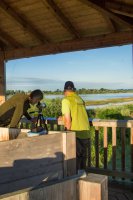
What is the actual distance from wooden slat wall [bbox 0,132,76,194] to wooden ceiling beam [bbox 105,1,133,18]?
2.97 meters

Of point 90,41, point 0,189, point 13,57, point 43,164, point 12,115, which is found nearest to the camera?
point 0,189

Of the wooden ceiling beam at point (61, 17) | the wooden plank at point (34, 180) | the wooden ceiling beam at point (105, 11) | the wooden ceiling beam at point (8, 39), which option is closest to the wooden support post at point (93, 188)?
the wooden plank at point (34, 180)

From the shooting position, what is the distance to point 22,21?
255 inches

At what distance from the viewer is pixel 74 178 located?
1.52 m

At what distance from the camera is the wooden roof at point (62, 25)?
540 centimetres

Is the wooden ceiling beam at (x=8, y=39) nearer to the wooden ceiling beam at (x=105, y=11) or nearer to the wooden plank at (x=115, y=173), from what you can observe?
the wooden ceiling beam at (x=105, y=11)

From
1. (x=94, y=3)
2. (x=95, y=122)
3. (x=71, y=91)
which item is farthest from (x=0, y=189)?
(x=94, y=3)

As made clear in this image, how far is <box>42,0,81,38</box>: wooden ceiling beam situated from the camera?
18.6 ft

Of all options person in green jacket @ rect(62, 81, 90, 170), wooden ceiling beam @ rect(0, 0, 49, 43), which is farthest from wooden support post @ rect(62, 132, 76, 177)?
wooden ceiling beam @ rect(0, 0, 49, 43)

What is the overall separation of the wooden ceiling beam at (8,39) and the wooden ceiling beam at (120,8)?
2.55 m

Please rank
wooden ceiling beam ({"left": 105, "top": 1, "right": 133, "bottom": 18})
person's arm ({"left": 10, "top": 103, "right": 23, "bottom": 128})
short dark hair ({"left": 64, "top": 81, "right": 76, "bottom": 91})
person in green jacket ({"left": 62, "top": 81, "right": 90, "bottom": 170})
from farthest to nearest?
wooden ceiling beam ({"left": 105, "top": 1, "right": 133, "bottom": 18}) → short dark hair ({"left": 64, "top": 81, "right": 76, "bottom": 91}) → person in green jacket ({"left": 62, "top": 81, "right": 90, "bottom": 170}) → person's arm ({"left": 10, "top": 103, "right": 23, "bottom": 128})

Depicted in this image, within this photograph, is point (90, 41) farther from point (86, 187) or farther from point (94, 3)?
point (86, 187)

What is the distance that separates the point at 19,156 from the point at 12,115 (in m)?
2.05

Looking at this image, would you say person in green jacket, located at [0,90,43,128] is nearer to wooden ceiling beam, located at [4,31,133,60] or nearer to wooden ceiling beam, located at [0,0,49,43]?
wooden ceiling beam, located at [4,31,133,60]
